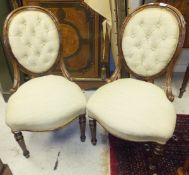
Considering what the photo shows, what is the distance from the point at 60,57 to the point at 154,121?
0.82m

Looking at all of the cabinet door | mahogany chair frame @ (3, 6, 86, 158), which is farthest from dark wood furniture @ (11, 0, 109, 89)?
mahogany chair frame @ (3, 6, 86, 158)

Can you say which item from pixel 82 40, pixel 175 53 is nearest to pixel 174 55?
pixel 175 53

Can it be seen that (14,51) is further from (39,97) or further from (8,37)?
(39,97)

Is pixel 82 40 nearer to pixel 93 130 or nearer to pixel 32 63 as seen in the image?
pixel 32 63

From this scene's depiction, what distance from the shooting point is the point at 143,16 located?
1571 millimetres

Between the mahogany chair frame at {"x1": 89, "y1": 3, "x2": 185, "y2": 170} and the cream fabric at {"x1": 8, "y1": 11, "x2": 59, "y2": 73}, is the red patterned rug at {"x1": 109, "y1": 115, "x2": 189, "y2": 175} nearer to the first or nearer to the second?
the mahogany chair frame at {"x1": 89, "y1": 3, "x2": 185, "y2": 170}

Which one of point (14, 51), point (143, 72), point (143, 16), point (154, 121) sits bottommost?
point (154, 121)

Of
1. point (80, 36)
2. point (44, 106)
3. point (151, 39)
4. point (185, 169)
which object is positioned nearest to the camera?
point (185, 169)

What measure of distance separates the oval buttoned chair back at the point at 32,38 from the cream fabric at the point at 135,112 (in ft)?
1.56

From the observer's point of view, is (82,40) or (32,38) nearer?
(32,38)

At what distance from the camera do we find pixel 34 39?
5.51ft

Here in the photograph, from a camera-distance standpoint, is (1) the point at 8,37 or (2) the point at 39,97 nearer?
(2) the point at 39,97

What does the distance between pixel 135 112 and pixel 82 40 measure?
3.13 ft

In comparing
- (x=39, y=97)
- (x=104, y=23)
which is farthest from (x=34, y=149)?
(x=104, y=23)
